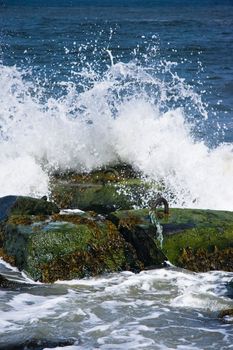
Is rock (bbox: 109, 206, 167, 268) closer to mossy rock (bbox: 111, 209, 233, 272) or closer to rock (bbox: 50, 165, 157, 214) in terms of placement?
mossy rock (bbox: 111, 209, 233, 272)

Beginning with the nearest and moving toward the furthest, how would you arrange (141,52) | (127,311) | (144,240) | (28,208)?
(127,311)
(144,240)
(28,208)
(141,52)

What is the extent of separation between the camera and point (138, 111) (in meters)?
12.3

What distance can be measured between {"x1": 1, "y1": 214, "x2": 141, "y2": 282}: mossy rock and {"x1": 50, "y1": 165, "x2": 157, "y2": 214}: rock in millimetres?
1313

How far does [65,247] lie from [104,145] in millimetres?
4161

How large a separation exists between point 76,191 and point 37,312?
10.0ft

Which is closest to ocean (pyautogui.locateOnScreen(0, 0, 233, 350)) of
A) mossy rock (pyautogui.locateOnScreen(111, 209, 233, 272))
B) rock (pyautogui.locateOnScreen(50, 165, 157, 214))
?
mossy rock (pyautogui.locateOnScreen(111, 209, 233, 272))

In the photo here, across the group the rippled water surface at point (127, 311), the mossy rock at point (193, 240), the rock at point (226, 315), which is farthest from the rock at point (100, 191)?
the rock at point (226, 315)

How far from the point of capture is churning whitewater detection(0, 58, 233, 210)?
10.6 metres

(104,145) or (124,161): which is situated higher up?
(104,145)

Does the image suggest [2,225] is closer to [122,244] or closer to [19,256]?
[19,256]

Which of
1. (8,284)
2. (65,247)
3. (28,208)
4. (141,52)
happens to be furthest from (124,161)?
(141,52)

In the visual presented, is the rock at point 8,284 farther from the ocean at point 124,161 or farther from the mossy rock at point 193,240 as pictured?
the mossy rock at point 193,240

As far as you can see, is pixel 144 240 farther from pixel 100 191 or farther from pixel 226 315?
pixel 100 191

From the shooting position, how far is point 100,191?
9.39 m
